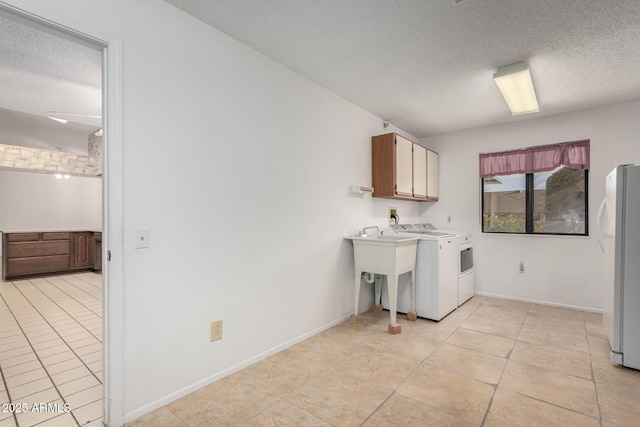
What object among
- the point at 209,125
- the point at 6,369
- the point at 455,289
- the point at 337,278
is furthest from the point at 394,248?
the point at 6,369

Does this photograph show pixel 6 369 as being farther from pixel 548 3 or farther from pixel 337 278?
pixel 548 3

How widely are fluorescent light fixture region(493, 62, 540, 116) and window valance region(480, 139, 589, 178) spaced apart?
91cm

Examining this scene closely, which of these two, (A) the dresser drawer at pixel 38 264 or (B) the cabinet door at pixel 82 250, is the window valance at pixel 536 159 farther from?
(A) the dresser drawer at pixel 38 264

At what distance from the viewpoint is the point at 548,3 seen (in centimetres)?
176

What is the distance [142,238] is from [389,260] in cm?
209

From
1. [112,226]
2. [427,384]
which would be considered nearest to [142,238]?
[112,226]

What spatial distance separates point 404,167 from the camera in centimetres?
369

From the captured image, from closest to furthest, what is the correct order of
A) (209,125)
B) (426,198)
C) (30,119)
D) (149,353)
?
1. (149,353)
2. (209,125)
3. (426,198)
4. (30,119)

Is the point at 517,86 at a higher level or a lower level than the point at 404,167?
higher

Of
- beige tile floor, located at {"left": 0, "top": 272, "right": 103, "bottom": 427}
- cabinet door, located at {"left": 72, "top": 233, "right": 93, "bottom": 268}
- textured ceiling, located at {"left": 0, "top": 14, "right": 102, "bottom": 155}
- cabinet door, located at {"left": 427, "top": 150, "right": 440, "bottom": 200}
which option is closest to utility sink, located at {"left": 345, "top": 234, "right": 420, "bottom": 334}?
cabinet door, located at {"left": 427, "top": 150, "right": 440, "bottom": 200}

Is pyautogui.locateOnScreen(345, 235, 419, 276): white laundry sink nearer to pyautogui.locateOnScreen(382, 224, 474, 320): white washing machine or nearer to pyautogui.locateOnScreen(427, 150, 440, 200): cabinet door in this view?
pyautogui.locateOnScreen(382, 224, 474, 320): white washing machine

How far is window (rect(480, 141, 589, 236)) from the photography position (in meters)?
3.66

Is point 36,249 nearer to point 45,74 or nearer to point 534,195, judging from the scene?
point 45,74

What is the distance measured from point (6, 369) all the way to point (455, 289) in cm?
413
